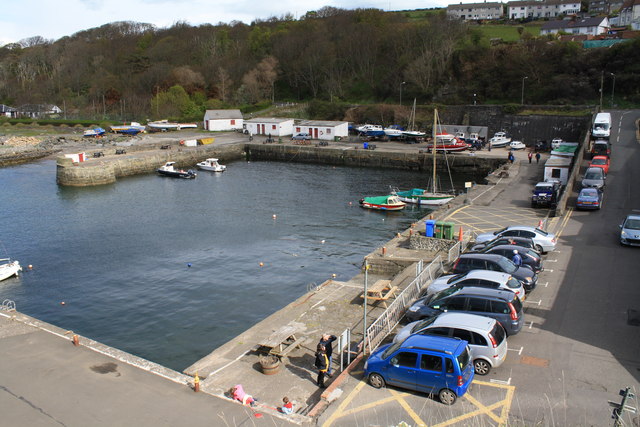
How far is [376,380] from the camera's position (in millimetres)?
11453

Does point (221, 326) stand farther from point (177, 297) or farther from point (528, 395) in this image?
point (528, 395)

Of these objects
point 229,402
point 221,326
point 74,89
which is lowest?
point 221,326

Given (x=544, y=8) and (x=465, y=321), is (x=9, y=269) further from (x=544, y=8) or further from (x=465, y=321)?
(x=544, y=8)

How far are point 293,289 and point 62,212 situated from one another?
80.1ft

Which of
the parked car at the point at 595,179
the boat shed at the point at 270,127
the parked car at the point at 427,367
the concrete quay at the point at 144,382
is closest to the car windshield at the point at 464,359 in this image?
the parked car at the point at 427,367

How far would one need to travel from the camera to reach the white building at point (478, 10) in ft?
509

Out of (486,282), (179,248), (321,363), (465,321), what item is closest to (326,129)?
(179,248)

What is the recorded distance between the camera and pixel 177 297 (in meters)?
22.5

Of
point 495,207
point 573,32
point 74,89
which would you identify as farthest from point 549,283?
point 74,89

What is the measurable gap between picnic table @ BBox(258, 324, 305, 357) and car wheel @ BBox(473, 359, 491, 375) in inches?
181

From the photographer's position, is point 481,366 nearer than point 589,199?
Yes

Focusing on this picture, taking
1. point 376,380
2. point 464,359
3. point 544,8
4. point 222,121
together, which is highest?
point 544,8

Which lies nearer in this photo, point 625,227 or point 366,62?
point 625,227

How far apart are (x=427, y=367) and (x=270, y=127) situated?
67.3 meters
